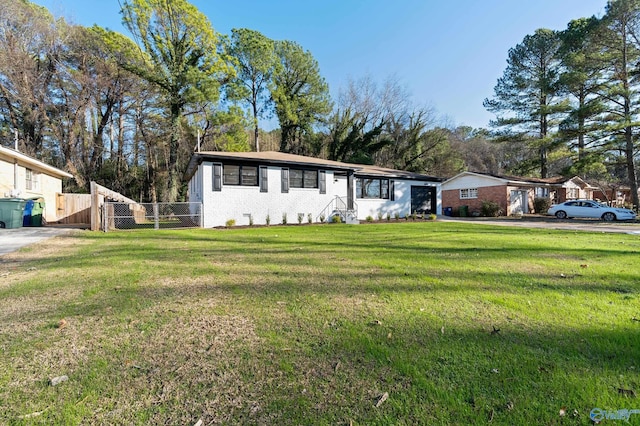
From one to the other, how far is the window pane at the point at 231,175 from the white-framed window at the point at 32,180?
9414 millimetres

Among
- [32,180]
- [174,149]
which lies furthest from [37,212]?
[174,149]

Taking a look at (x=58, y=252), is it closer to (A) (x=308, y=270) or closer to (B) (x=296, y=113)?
(A) (x=308, y=270)

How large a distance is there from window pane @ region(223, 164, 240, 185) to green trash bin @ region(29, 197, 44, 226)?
8801 millimetres

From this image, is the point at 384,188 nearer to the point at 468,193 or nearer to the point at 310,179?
the point at 310,179

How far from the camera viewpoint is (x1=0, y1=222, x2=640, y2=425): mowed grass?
5.67 ft

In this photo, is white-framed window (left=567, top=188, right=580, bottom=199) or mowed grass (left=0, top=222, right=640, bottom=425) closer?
mowed grass (left=0, top=222, right=640, bottom=425)

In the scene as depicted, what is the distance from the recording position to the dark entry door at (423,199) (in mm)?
20297

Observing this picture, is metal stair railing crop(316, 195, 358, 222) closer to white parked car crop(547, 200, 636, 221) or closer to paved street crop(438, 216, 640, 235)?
paved street crop(438, 216, 640, 235)

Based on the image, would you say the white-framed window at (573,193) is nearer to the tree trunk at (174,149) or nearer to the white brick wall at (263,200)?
the white brick wall at (263,200)

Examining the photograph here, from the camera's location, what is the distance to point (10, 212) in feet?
37.9

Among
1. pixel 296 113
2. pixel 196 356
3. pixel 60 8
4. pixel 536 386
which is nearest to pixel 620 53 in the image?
pixel 296 113

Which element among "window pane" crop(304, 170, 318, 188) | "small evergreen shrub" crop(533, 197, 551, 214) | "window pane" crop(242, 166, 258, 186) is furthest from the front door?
"window pane" crop(242, 166, 258, 186)

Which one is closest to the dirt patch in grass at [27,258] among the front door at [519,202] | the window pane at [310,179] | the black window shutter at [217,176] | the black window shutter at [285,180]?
the black window shutter at [217,176]

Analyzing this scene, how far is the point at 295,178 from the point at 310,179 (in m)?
0.90
